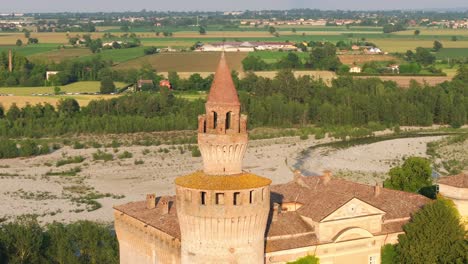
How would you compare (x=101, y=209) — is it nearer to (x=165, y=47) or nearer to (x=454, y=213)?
(x=454, y=213)

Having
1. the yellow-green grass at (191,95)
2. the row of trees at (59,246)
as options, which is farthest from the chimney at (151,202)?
the yellow-green grass at (191,95)

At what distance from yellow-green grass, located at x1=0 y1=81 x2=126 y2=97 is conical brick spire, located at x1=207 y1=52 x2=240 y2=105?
72.3 meters

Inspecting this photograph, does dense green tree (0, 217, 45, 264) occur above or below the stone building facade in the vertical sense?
below

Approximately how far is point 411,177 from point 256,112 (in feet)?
134

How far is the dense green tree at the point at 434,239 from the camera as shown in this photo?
29453 mm

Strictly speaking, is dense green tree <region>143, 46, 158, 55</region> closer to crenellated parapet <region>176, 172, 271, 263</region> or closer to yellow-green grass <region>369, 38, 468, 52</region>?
yellow-green grass <region>369, 38, 468, 52</region>

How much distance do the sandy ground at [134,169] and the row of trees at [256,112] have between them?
8.17 meters

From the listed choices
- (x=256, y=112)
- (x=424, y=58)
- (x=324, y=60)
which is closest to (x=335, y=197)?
(x=256, y=112)

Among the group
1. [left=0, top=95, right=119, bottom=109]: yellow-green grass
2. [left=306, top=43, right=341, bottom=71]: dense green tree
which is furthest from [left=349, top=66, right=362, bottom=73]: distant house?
[left=0, top=95, right=119, bottom=109]: yellow-green grass

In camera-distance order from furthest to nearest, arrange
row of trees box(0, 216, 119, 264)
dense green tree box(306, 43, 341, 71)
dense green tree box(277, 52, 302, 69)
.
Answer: dense green tree box(306, 43, 341, 71) < dense green tree box(277, 52, 302, 69) < row of trees box(0, 216, 119, 264)

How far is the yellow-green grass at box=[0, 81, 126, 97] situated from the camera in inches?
3831

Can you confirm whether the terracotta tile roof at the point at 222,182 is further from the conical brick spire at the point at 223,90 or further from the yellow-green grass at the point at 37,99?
the yellow-green grass at the point at 37,99

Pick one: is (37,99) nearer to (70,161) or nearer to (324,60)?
(70,161)

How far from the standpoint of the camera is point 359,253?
97.6ft
